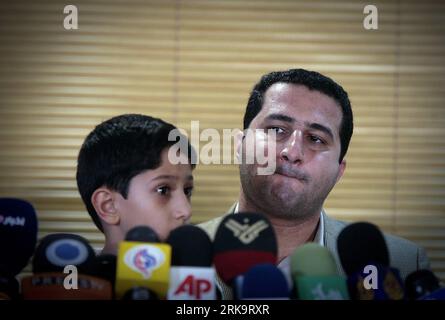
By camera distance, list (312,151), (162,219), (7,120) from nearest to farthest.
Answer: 1. (162,219)
2. (312,151)
3. (7,120)

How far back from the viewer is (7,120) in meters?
2.03

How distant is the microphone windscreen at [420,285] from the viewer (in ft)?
4.11

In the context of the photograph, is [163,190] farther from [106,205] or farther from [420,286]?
[420,286]

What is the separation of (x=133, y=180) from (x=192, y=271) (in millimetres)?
292

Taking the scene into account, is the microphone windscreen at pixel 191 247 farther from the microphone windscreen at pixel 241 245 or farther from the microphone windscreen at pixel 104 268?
the microphone windscreen at pixel 104 268

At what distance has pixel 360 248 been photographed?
1.30 m

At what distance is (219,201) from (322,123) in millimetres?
682

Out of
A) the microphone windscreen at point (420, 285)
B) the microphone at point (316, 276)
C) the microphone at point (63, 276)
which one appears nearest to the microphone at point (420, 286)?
the microphone windscreen at point (420, 285)

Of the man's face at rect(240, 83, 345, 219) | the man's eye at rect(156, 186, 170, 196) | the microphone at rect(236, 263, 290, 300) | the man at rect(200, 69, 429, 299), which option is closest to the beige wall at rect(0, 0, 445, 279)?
the man at rect(200, 69, 429, 299)

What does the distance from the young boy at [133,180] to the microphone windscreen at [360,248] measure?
0.34 meters

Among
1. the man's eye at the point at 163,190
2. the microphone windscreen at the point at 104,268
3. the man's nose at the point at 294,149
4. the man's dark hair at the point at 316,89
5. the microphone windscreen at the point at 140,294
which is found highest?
the man's dark hair at the point at 316,89

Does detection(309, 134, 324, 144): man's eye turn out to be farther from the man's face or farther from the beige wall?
the beige wall

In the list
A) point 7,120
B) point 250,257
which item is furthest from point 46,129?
point 250,257

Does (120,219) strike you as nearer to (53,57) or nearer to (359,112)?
(53,57)
